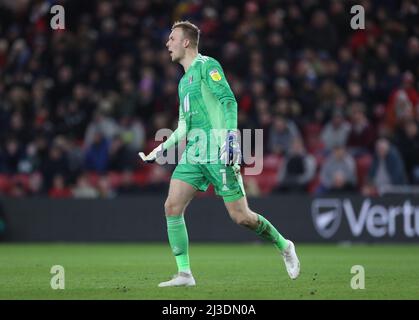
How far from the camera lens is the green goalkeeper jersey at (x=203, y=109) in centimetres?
977

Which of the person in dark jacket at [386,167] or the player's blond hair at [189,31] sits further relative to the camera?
the person in dark jacket at [386,167]

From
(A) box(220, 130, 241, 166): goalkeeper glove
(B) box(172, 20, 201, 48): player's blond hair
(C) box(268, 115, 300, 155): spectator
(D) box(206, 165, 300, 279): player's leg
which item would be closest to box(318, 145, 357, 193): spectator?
(C) box(268, 115, 300, 155): spectator

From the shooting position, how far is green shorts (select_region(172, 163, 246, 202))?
976 cm

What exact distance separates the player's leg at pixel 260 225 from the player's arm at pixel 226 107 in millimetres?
541

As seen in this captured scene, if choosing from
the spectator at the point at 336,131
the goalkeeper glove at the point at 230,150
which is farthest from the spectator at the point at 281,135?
the goalkeeper glove at the point at 230,150

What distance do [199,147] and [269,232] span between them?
1194 mm

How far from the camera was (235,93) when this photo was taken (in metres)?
20.4

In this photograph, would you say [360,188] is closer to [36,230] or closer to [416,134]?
[416,134]

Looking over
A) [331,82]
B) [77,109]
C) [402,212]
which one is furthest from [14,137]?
[402,212]

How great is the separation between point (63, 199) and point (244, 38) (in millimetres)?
5602

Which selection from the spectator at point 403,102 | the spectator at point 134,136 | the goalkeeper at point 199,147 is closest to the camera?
the goalkeeper at point 199,147

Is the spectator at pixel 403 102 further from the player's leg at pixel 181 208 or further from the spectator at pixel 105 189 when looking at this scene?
the player's leg at pixel 181 208

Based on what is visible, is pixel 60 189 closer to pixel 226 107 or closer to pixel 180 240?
pixel 180 240
